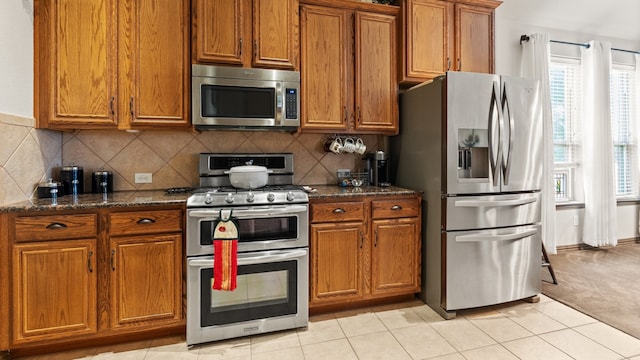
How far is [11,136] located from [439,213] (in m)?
2.94

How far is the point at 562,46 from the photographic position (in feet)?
13.0

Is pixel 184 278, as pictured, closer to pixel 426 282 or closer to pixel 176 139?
pixel 176 139

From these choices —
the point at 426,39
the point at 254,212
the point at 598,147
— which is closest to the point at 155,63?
the point at 254,212

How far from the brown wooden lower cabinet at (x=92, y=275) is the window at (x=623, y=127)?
18.2ft

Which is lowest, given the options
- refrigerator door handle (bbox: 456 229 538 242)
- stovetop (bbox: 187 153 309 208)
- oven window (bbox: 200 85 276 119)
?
refrigerator door handle (bbox: 456 229 538 242)

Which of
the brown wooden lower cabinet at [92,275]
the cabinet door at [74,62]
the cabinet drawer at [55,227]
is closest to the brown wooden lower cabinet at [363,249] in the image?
the brown wooden lower cabinet at [92,275]

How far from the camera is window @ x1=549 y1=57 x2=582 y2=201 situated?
399 cm

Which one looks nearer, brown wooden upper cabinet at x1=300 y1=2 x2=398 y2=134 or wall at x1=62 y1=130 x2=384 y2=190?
wall at x1=62 y1=130 x2=384 y2=190

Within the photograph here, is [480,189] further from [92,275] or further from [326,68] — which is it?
[92,275]

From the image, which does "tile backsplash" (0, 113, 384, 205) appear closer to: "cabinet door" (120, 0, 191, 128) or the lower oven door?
"cabinet door" (120, 0, 191, 128)

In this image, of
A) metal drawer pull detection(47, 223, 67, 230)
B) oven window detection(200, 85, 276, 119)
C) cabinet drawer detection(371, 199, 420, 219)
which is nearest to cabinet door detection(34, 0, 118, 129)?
oven window detection(200, 85, 276, 119)

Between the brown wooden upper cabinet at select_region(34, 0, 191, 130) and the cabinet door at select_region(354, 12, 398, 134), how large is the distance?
1.41 m

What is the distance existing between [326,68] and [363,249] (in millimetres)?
1551

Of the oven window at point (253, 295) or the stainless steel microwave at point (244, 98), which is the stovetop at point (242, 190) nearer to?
the stainless steel microwave at point (244, 98)
